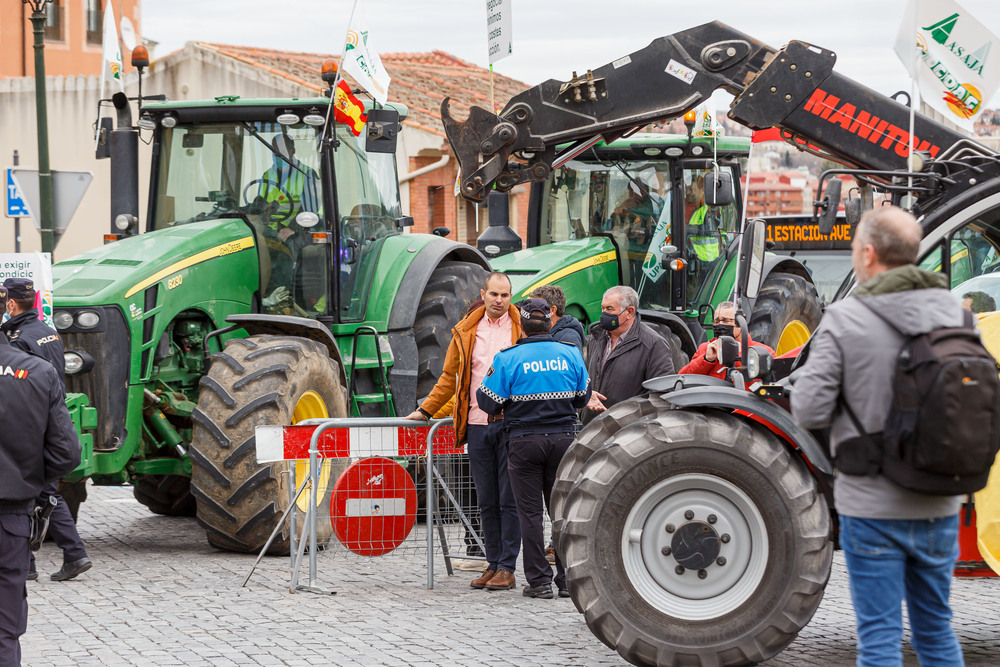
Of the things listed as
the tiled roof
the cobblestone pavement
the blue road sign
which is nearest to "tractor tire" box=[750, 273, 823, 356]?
the cobblestone pavement

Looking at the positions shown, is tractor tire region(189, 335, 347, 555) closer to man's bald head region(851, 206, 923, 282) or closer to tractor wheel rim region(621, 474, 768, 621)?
tractor wheel rim region(621, 474, 768, 621)

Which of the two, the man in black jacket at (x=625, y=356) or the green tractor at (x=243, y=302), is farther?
the green tractor at (x=243, y=302)

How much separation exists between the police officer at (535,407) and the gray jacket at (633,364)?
63 cm

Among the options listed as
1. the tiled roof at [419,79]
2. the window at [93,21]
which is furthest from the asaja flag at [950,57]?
the window at [93,21]

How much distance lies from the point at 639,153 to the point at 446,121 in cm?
430

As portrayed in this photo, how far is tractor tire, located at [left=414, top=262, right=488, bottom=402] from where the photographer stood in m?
10.8

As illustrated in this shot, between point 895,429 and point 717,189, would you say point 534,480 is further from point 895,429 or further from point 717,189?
point 717,189

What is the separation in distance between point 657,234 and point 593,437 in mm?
6604

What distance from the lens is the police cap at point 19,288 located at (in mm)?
8180

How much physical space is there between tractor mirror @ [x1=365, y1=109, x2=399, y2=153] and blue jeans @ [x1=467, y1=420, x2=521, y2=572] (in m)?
3.02

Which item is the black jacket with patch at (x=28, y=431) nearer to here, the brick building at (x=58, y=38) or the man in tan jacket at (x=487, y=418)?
the man in tan jacket at (x=487, y=418)

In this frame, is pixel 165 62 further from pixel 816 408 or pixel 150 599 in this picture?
pixel 816 408

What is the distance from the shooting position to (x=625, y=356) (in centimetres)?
859

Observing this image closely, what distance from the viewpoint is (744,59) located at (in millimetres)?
8398
